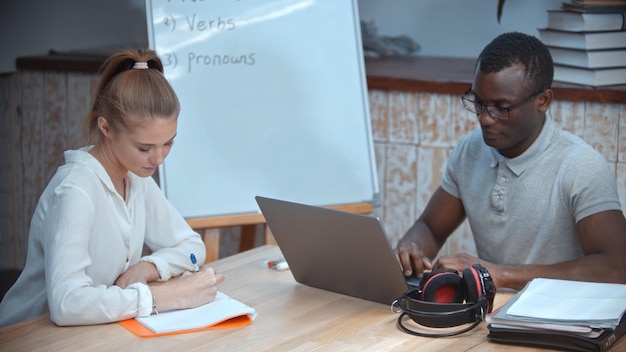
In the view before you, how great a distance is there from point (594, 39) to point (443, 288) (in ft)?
4.27

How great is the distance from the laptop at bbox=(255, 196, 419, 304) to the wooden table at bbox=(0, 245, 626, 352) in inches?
1.6

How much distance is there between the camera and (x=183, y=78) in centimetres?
259

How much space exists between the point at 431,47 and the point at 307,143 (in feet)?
3.69

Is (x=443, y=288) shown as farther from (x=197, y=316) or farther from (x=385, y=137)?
(x=385, y=137)

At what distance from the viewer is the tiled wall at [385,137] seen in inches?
105

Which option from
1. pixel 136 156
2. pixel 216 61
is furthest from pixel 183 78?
pixel 136 156

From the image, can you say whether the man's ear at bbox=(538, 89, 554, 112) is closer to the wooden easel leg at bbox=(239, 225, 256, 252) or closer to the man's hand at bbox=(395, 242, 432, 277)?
the man's hand at bbox=(395, 242, 432, 277)

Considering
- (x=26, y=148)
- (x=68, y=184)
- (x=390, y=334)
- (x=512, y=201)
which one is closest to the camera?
(x=390, y=334)

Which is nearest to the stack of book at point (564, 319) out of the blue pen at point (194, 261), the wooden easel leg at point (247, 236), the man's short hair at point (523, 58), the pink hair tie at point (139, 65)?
the man's short hair at point (523, 58)

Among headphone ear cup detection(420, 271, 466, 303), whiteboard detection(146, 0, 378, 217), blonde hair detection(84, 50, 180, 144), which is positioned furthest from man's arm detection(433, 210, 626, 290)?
whiteboard detection(146, 0, 378, 217)

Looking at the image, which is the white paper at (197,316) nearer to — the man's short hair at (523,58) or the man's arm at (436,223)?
the man's arm at (436,223)

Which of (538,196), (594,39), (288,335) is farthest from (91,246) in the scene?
(594,39)

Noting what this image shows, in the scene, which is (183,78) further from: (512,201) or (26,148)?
(26,148)

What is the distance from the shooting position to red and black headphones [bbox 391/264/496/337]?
158 centimetres
